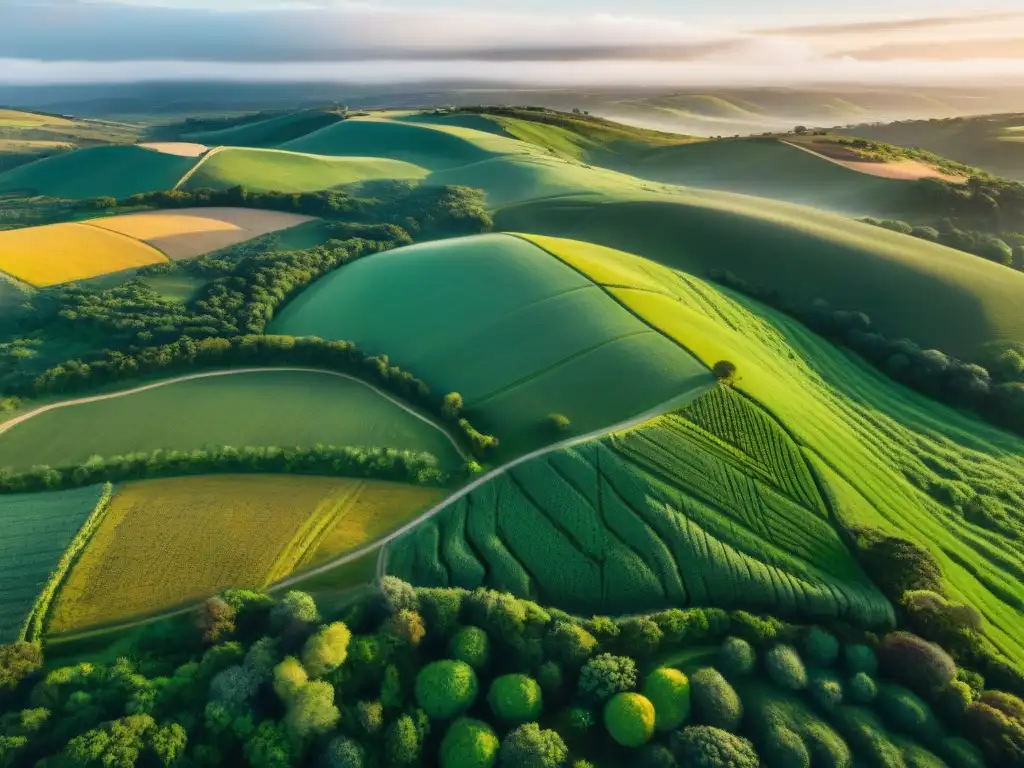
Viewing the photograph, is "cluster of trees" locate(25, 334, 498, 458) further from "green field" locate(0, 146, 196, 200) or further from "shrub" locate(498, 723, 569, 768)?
"green field" locate(0, 146, 196, 200)

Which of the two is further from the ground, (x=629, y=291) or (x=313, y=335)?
(x=629, y=291)

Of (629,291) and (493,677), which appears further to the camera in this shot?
(629,291)

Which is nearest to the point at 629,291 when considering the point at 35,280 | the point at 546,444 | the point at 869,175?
the point at 546,444

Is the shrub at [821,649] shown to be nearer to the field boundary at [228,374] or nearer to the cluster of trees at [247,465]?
the cluster of trees at [247,465]

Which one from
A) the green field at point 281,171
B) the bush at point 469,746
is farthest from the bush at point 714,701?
the green field at point 281,171

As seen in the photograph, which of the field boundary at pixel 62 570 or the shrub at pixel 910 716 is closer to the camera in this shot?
the shrub at pixel 910 716

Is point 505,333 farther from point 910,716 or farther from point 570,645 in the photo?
point 910,716

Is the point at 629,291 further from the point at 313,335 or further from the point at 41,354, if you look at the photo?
the point at 41,354
